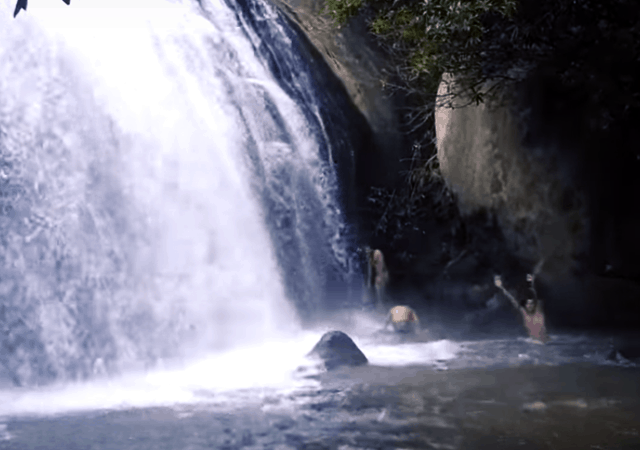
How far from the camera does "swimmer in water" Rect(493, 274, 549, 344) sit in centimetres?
999

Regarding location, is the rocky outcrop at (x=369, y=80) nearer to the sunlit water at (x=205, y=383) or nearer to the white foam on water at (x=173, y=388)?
the sunlit water at (x=205, y=383)

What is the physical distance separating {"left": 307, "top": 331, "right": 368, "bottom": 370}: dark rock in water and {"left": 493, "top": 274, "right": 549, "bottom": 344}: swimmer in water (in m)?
2.66

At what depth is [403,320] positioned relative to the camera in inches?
454

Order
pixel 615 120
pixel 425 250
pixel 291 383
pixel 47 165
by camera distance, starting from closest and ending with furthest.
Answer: pixel 291 383 → pixel 615 120 → pixel 47 165 → pixel 425 250

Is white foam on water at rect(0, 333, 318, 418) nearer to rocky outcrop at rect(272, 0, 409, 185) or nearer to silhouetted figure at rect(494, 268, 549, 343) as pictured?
silhouetted figure at rect(494, 268, 549, 343)

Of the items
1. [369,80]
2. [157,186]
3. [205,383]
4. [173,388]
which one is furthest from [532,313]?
[157,186]

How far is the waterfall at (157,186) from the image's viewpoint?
888 centimetres

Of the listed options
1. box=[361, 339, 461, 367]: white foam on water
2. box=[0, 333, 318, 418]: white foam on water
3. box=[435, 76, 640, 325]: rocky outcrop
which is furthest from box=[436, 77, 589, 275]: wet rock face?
box=[0, 333, 318, 418]: white foam on water

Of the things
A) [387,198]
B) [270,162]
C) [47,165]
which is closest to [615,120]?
[387,198]

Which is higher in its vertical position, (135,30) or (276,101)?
(135,30)

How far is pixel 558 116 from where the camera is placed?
8.91 meters

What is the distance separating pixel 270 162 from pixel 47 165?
3.62 metres

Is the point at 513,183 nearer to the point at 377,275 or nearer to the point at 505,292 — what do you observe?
the point at 505,292

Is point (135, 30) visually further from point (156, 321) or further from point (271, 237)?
point (156, 321)
